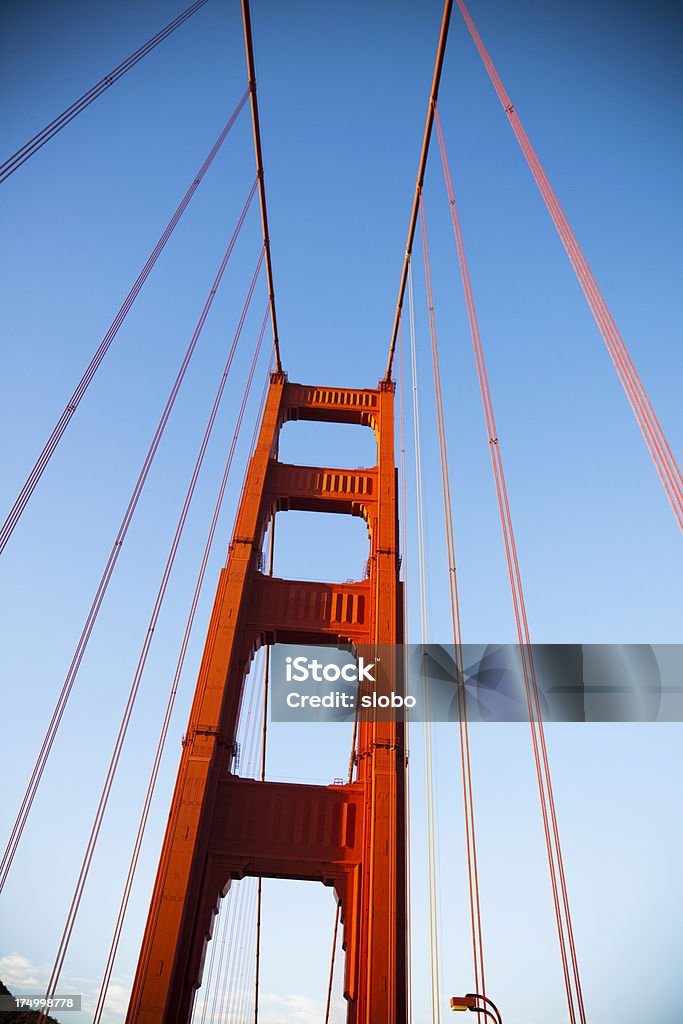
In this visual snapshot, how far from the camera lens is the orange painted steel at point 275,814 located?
36.1 feet

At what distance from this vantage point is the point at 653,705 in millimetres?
10672

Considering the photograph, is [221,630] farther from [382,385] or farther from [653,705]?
[382,385]

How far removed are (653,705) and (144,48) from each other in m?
15.1

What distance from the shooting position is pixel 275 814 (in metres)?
13.1

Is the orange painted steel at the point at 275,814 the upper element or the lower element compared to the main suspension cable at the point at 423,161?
lower

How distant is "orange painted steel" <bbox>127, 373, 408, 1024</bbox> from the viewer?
433 inches

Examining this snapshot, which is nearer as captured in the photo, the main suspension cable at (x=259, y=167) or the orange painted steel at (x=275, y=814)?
the orange painted steel at (x=275, y=814)

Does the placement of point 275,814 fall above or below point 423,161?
below

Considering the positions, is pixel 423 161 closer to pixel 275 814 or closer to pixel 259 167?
pixel 259 167

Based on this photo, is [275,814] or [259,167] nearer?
[275,814]

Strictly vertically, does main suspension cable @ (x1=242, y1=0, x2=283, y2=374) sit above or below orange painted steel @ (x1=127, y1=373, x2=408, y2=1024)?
above

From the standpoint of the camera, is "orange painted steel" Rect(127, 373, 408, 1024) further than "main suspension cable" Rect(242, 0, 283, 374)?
No

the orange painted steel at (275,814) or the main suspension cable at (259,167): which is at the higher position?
the main suspension cable at (259,167)

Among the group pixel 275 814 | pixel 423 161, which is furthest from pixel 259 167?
pixel 275 814
